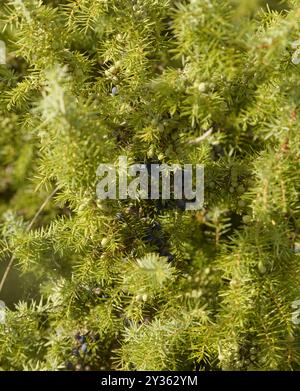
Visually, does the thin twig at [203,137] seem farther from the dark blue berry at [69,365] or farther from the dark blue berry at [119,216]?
the dark blue berry at [69,365]

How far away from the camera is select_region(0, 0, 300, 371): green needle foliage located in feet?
2.45

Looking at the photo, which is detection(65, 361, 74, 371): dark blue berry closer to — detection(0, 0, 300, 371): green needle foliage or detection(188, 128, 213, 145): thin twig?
detection(0, 0, 300, 371): green needle foliage

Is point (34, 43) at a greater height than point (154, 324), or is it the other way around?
point (34, 43)

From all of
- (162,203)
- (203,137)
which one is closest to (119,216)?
(162,203)

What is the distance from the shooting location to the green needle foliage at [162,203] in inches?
29.5

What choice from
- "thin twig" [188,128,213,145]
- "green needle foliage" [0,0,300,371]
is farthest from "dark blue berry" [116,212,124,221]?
"thin twig" [188,128,213,145]

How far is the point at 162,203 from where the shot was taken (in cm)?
91

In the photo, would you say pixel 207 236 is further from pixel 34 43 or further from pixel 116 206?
pixel 34 43

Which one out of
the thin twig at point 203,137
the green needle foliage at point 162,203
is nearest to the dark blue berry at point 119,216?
the green needle foliage at point 162,203

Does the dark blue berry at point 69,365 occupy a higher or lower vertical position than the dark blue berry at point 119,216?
lower

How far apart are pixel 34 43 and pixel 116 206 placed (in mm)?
245

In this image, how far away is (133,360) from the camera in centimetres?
A: 87

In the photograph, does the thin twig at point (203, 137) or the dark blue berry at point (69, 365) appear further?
the dark blue berry at point (69, 365)

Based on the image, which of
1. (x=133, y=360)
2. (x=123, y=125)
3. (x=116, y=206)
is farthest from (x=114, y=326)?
(x=123, y=125)
